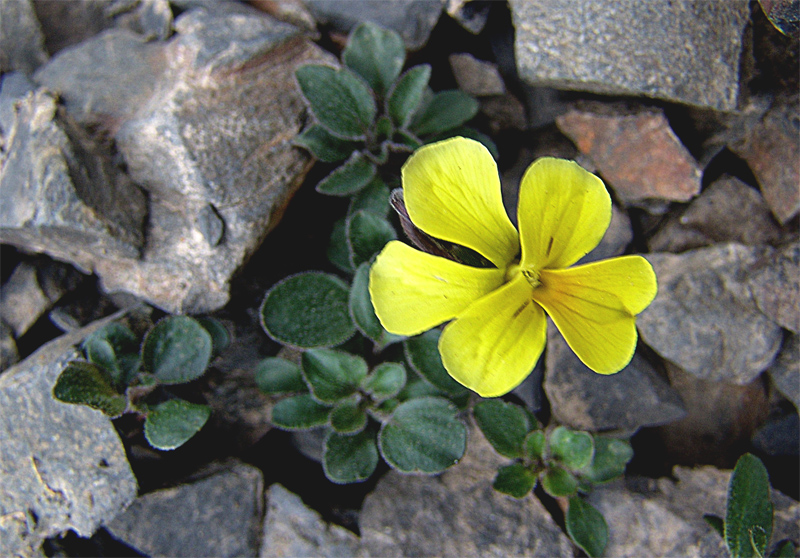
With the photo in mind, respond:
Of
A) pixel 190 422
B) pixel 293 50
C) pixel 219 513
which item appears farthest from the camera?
pixel 293 50

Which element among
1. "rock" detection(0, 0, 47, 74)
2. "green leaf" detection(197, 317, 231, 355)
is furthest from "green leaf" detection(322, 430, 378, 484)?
"rock" detection(0, 0, 47, 74)

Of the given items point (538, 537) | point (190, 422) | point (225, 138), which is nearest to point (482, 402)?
point (538, 537)

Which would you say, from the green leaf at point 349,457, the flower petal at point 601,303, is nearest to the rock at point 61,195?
the green leaf at point 349,457

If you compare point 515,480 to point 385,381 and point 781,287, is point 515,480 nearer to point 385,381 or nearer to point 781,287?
point 385,381

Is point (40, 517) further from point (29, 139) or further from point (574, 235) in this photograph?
point (574, 235)

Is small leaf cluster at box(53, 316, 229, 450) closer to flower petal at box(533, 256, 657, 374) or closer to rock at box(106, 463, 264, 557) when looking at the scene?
rock at box(106, 463, 264, 557)

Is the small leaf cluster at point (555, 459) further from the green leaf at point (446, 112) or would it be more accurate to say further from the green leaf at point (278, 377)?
the green leaf at point (446, 112)
